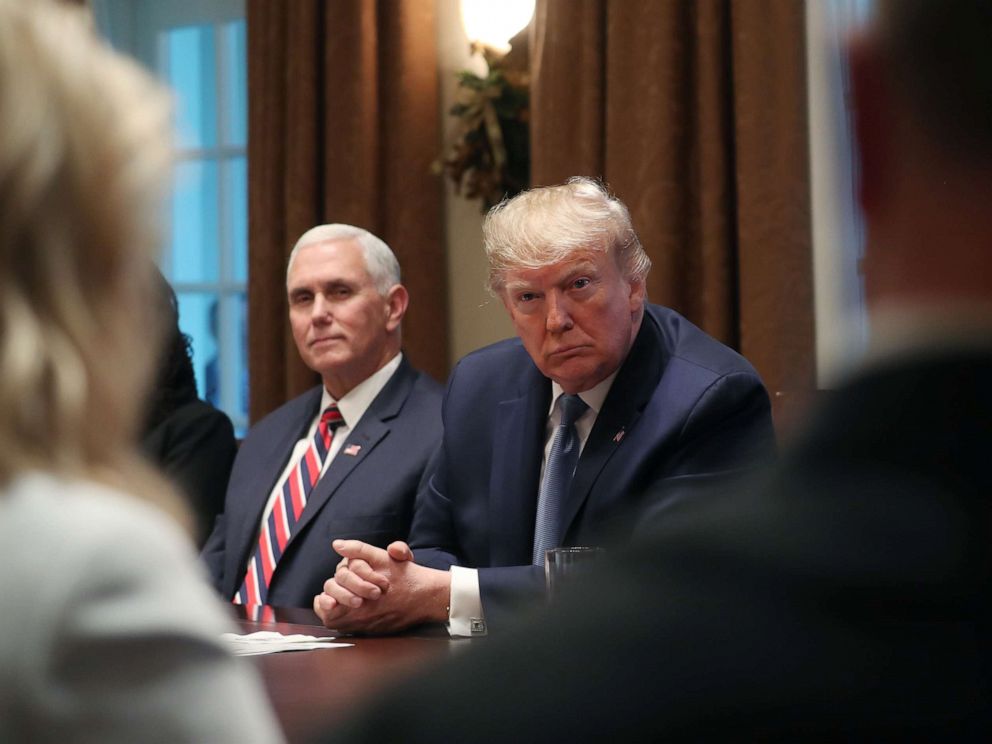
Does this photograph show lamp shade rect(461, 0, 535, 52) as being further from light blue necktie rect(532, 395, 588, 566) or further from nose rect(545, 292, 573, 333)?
light blue necktie rect(532, 395, 588, 566)

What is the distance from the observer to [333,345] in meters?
3.73

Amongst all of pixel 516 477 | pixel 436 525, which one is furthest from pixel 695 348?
pixel 436 525

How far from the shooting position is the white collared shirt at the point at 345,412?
11.7 ft

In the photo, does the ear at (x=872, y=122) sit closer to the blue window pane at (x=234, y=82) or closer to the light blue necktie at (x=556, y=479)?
the light blue necktie at (x=556, y=479)

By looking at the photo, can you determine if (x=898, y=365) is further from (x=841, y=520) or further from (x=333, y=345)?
(x=333, y=345)

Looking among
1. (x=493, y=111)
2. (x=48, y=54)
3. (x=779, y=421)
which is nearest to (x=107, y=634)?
(x=48, y=54)

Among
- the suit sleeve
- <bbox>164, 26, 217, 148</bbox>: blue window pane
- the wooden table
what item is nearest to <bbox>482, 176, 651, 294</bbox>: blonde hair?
the suit sleeve

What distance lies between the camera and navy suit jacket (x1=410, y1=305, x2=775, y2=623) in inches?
102

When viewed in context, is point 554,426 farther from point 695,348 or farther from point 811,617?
point 811,617

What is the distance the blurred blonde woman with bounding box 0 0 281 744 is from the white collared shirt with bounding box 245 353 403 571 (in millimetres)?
2766

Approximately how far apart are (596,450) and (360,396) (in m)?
1.19

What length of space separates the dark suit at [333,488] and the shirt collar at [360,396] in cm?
4

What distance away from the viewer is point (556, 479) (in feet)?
8.96

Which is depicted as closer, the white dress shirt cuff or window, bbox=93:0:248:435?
the white dress shirt cuff
